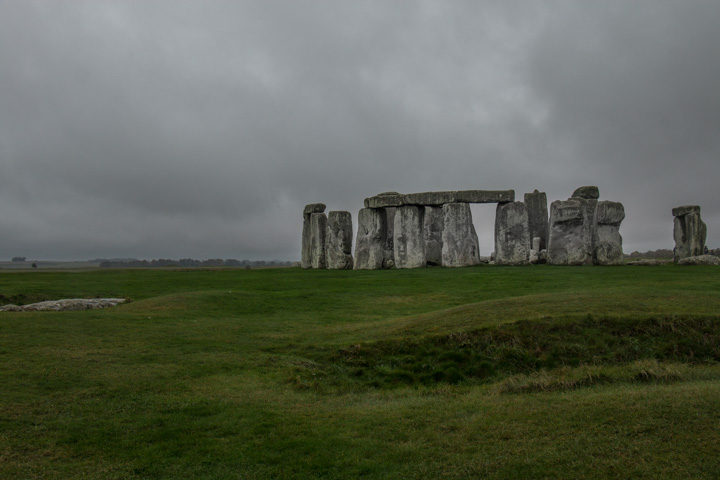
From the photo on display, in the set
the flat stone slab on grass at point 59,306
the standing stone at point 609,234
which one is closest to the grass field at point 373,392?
the flat stone slab on grass at point 59,306

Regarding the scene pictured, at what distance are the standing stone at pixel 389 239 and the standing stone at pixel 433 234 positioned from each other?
2.02 m

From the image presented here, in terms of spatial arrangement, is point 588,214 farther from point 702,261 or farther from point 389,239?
point 389,239

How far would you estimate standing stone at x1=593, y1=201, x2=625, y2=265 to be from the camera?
91.5 feet

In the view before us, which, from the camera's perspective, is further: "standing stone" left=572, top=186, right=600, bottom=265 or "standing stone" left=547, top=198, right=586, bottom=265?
"standing stone" left=572, top=186, right=600, bottom=265

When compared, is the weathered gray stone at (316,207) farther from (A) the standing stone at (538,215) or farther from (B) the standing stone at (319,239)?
(A) the standing stone at (538,215)

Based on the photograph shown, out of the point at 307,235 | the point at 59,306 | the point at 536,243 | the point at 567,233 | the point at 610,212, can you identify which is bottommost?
the point at 59,306

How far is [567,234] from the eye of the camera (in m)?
28.7

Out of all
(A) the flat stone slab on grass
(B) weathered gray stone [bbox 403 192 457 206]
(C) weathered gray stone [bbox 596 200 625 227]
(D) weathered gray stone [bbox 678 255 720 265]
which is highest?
(B) weathered gray stone [bbox 403 192 457 206]

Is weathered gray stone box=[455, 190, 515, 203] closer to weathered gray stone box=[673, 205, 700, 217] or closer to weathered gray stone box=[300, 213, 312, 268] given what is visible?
weathered gray stone box=[673, 205, 700, 217]

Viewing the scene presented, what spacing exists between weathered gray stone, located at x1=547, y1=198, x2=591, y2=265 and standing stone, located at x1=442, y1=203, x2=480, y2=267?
4.15 meters

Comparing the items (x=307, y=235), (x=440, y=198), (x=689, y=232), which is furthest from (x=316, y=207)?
(x=689, y=232)

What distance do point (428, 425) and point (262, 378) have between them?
3693mm

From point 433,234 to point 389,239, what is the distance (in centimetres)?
292

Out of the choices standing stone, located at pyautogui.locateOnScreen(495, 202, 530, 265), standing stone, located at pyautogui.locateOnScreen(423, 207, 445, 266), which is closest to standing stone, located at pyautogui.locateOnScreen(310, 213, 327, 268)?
standing stone, located at pyautogui.locateOnScreen(423, 207, 445, 266)
